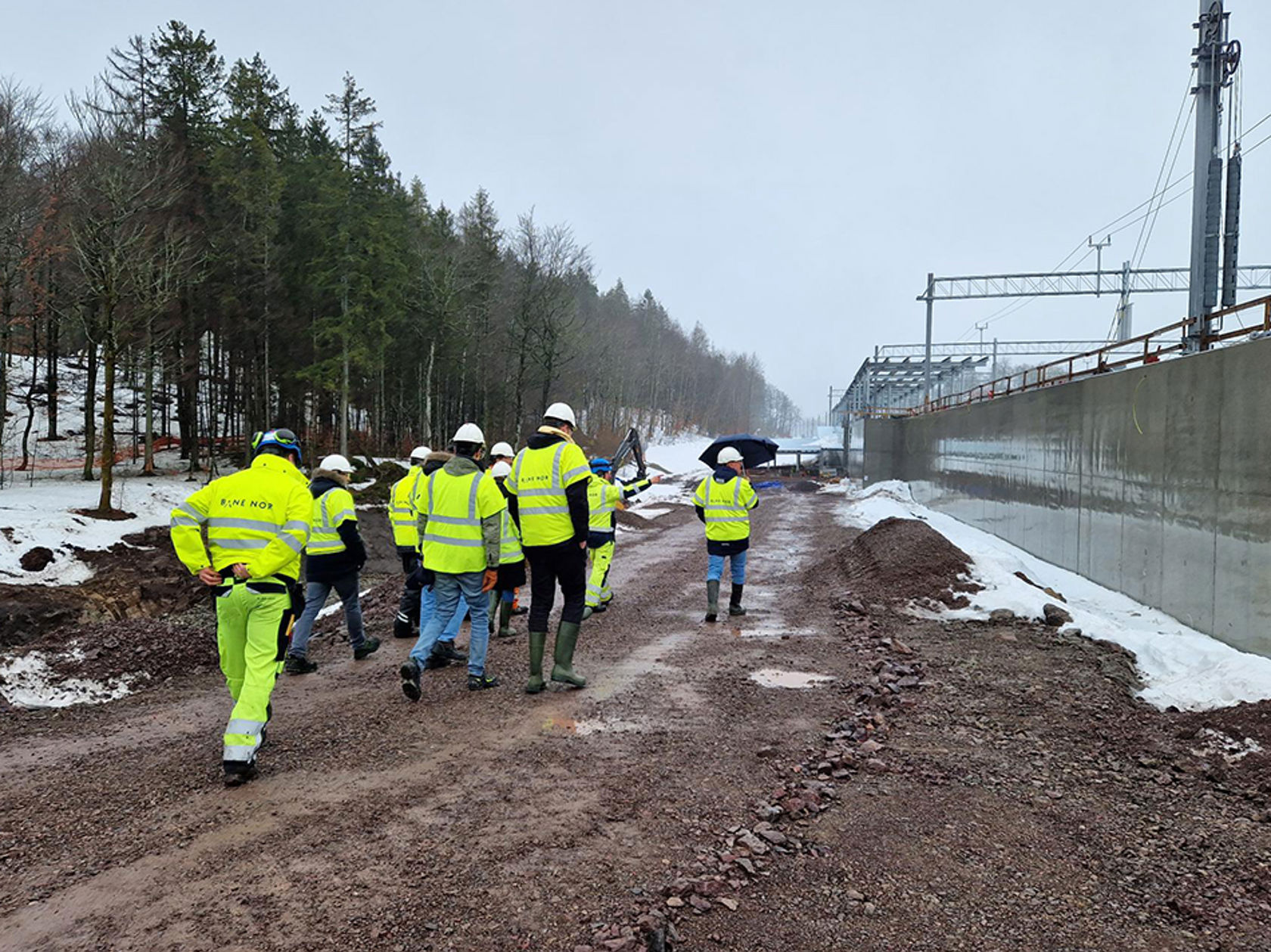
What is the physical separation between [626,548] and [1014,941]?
46.3ft

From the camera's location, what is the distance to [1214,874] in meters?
3.62

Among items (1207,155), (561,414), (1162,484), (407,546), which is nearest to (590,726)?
(561,414)

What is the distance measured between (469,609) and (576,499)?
132 cm

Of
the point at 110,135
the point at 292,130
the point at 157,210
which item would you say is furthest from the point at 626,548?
the point at 292,130

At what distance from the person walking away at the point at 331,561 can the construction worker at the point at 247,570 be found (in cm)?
255

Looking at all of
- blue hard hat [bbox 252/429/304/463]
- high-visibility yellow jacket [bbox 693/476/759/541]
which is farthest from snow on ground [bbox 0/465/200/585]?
high-visibility yellow jacket [bbox 693/476/759/541]

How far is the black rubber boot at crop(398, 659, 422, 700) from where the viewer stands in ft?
19.2

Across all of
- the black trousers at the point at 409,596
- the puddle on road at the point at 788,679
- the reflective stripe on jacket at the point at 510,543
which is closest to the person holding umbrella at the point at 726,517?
the puddle on road at the point at 788,679

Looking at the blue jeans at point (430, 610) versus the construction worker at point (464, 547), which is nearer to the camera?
the construction worker at point (464, 547)

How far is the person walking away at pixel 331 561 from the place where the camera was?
7.31 meters

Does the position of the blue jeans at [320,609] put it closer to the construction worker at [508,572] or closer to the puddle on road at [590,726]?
the construction worker at [508,572]

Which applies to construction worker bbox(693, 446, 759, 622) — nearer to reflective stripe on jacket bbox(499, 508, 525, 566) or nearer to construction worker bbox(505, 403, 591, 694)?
reflective stripe on jacket bbox(499, 508, 525, 566)

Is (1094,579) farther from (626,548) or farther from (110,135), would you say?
(110,135)

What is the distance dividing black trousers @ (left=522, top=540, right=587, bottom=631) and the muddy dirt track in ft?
2.16
